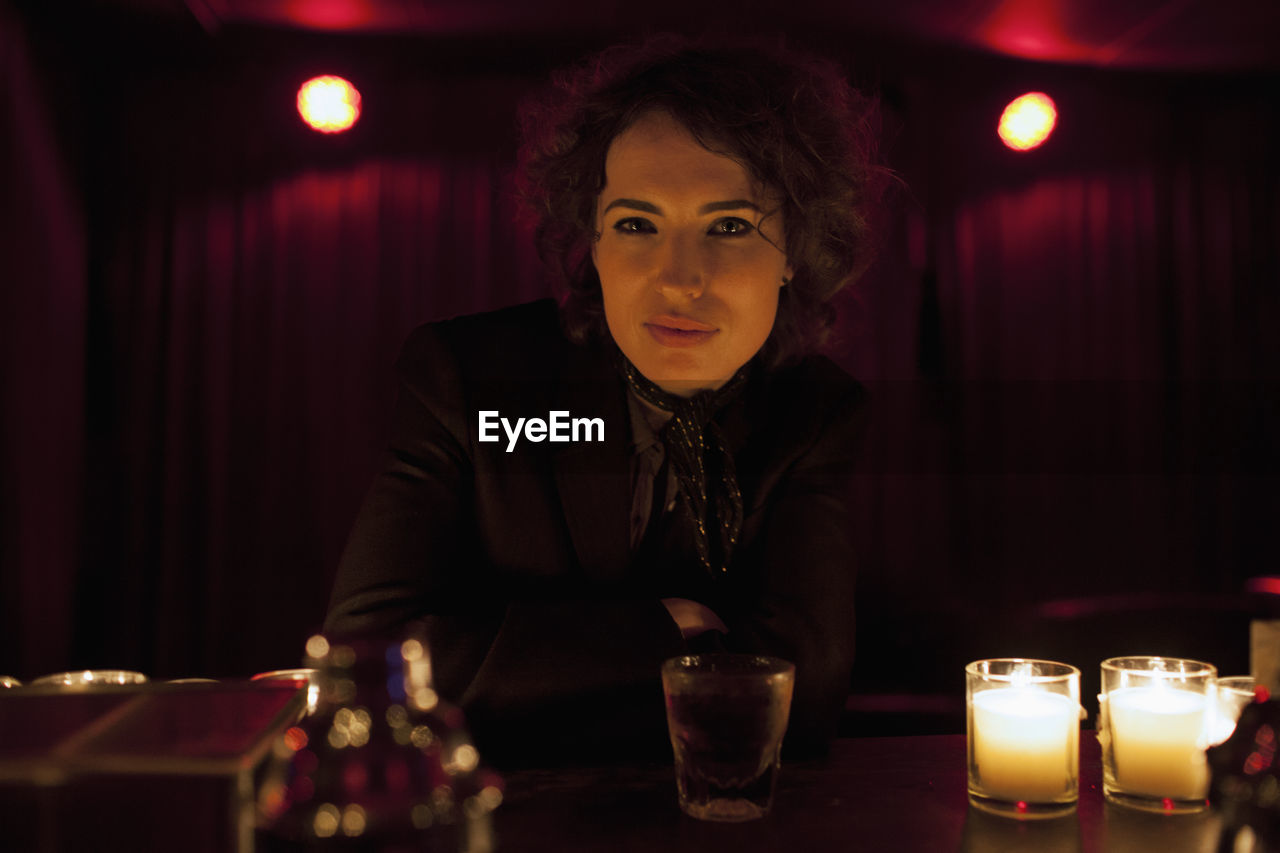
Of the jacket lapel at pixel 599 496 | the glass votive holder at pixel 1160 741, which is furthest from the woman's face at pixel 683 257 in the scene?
the glass votive holder at pixel 1160 741

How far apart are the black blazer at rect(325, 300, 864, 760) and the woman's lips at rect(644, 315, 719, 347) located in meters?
0.16

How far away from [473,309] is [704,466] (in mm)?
2803

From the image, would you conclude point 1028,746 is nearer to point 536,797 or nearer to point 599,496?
point 536,797

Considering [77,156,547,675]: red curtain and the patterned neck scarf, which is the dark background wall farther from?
the patterned neck scarf

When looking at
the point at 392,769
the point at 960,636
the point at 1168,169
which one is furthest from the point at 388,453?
the point at 1168,169

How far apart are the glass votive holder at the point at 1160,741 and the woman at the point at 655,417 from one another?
1.08 feet

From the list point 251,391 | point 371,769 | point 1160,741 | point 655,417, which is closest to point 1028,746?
point 1160,741

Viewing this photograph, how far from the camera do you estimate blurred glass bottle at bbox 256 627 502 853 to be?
46cm

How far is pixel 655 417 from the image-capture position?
54.1 inches

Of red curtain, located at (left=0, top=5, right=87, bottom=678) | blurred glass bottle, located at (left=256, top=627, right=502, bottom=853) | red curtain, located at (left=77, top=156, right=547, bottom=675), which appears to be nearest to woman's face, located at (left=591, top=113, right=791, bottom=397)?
blurred glass bottle, located at (left=256, top=627, right=502, bottom=853)

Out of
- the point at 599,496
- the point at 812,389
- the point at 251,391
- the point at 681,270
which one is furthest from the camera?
the point at 251,391

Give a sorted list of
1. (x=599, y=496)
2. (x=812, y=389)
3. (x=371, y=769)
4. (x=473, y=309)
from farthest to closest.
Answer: (x=473, y=309) < (x=812, y=389) < (x=599, y=496) < (x=371, y=769)

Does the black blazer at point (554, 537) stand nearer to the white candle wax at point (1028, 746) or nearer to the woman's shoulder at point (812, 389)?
the woman's shoulder at point (812, 389)

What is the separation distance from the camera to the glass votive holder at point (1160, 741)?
679mm
